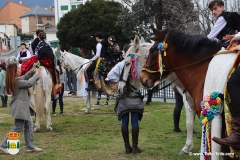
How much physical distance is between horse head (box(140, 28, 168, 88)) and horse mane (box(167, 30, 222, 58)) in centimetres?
21

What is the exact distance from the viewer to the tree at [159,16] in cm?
2289

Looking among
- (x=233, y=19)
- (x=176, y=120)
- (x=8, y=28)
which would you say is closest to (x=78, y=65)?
(x=176, y=120)

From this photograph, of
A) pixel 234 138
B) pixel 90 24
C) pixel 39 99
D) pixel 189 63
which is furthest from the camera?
pixel 90 24

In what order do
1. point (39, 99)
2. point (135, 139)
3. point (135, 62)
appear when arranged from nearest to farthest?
point (135, 62)
point (135, 139)
point (39, 99)

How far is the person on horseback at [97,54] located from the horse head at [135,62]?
6540 mm

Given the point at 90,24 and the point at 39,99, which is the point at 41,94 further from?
the point at 90,24

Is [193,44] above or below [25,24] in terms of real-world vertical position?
below

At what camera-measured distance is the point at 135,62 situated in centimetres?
682

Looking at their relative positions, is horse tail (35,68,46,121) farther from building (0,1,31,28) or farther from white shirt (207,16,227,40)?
building (0,1,31,28)

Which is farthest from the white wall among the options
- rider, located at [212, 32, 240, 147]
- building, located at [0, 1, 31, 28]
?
rider, located at [212, 32, 240, 147]

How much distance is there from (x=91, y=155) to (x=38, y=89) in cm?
339

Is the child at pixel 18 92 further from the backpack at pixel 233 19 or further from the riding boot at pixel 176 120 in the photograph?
the backpack at pixel 233 19

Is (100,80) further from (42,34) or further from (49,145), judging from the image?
(49,145)

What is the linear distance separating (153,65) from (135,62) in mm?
1217
